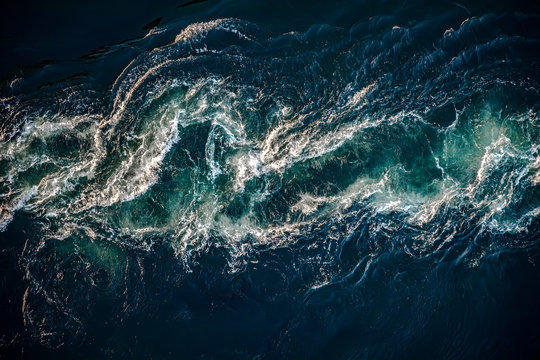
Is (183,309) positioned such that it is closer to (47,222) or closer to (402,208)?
(47,222)

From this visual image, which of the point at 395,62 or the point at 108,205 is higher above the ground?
the point at 395,62

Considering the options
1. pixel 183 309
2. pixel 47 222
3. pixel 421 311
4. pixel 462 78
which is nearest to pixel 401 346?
pixel 421 311

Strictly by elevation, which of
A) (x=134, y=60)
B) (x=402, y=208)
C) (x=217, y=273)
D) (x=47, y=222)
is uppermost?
(x=134, y=60)

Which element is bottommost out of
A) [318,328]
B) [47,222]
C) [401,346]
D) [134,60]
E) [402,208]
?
[401,346]

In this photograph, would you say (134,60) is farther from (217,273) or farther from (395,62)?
(395,62)

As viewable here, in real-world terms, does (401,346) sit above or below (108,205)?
below

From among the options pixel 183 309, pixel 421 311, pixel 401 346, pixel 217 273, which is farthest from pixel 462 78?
pixel 183 309
